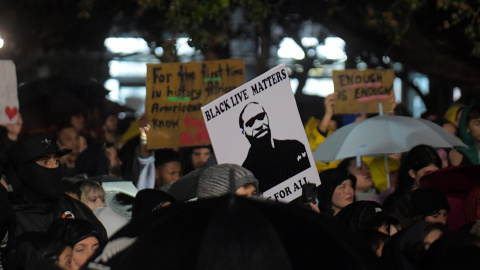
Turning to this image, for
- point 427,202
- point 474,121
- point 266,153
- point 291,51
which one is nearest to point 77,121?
point 474,121

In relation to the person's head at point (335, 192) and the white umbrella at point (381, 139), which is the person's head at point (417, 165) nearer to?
the person's head at point (335, 192)

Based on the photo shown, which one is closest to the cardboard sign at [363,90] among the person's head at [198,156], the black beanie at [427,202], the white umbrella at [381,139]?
the person's head at [198,156]

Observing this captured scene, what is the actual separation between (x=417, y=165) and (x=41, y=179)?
311cm

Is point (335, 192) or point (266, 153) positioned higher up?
point (266, 153)

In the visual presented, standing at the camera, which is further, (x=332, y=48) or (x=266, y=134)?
(x=332, y=48)

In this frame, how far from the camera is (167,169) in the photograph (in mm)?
8844

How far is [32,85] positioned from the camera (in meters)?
16.7

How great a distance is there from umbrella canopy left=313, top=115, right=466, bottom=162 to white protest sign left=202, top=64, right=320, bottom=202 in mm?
2090

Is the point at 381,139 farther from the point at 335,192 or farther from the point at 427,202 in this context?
the point at 427,202

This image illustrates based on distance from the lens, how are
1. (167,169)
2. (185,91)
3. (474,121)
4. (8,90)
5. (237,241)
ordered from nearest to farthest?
1. (237,241)
2. (167,169)
3. (474,121)
4. (8,90)
5. (185,91)

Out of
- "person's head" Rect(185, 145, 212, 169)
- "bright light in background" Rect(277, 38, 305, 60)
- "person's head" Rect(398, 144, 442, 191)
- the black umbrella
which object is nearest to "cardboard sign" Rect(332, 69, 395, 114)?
"person's head" Rect(185, 145, 212, 169)

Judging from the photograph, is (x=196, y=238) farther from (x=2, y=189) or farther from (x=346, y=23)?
(x=346, y=23)

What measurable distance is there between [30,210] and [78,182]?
4.49 feet

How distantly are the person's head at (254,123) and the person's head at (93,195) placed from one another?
1.18 m
